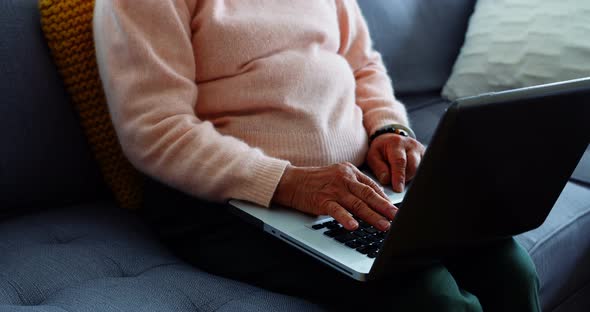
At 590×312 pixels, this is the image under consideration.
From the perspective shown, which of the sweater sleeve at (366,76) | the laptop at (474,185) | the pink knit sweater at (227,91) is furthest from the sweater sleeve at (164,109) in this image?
the sweater sleeve at (366,76)

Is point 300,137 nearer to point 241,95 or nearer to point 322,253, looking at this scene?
point 241,95

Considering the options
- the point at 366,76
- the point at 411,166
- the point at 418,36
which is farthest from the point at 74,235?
the point at 418,36

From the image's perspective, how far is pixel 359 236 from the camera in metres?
0.87

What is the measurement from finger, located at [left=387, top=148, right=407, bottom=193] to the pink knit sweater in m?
0.07

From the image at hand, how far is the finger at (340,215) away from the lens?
88cm

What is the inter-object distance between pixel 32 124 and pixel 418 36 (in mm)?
1179

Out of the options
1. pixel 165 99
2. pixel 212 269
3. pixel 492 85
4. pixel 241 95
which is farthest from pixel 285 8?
pixel 492 85

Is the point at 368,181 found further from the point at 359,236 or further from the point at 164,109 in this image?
the point at 164,109

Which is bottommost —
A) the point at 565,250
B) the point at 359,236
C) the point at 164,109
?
the point at 565,250

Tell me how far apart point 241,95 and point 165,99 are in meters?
0.14

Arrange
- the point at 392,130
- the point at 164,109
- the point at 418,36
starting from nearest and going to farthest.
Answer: the point at 164,109 → the point at 392,130 → the point at 418,36

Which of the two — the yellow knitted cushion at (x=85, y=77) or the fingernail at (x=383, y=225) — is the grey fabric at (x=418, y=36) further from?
the fingernail at (x=383, y=225)

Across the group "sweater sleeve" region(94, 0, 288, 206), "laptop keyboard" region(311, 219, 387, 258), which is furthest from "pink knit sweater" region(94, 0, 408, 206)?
"laptop keyboard" region(311, 219, 387, 258)

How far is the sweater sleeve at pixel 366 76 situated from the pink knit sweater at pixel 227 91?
18mm
